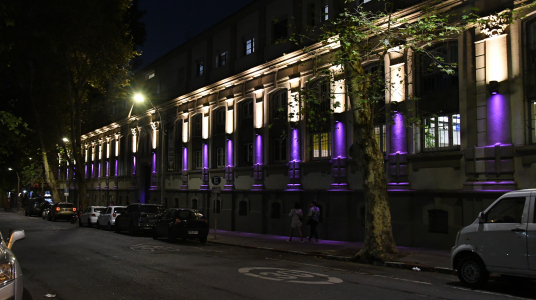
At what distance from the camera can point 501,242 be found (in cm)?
956

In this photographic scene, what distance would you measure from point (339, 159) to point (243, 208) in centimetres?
846

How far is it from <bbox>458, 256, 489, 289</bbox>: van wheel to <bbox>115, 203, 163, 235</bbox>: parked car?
57.9 ft

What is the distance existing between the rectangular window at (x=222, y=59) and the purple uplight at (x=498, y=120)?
18514mm

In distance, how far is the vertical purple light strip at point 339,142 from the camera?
21781 millimetres

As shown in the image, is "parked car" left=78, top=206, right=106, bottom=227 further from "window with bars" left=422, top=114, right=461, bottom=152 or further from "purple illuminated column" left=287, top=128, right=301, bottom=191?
"window with bars" left=422, top=114, right=461, bottom=152

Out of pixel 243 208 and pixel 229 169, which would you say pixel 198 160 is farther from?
pixel 243 208

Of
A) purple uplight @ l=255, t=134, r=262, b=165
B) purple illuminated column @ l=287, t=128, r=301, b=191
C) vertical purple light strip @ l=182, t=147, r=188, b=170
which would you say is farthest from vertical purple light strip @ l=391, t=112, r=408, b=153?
vertical purple light strip @ l=182, t=147, r=188, b=170

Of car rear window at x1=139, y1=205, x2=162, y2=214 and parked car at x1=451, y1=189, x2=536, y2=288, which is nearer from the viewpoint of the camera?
parked car at x1=451, y1=189, x2=536, y2=288

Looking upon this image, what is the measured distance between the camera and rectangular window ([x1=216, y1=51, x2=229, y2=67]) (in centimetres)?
3143

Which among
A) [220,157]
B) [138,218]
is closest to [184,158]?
[220,157]

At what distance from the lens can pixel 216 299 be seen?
8523mm

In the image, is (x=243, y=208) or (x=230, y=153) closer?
(x=243, y=208)

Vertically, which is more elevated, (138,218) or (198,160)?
(198,160)

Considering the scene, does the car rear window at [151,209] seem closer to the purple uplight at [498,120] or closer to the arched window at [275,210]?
the arched window at [275,210]
